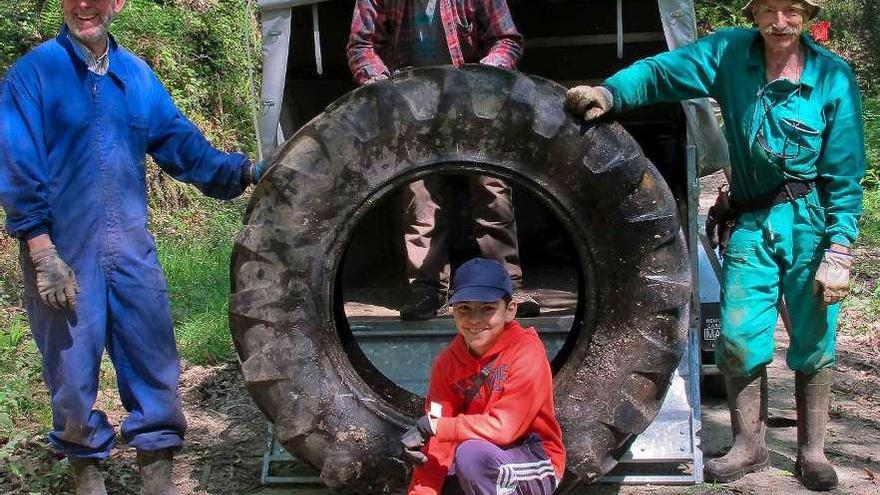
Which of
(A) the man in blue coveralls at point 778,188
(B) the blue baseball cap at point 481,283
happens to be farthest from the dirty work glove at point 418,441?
(A) the man in blue coveralls at point 778,188

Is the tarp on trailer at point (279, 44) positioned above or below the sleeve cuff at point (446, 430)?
above

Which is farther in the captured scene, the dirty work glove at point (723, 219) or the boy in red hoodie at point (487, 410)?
the dirty work glove at point (723, 219)

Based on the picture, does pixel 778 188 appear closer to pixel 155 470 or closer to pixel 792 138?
pixel 792 138

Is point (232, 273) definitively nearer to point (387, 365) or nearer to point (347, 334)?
point (347, 334)

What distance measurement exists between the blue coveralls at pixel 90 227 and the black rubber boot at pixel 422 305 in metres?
1.39

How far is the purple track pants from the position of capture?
127 inches

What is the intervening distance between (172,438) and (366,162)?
4.31 feet

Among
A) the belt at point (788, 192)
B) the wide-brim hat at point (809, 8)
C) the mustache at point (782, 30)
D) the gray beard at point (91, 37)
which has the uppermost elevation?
the gray beard at point (91, 37)

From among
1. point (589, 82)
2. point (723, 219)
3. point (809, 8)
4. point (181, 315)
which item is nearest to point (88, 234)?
point (723, 219)

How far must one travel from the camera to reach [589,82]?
22.1 feet

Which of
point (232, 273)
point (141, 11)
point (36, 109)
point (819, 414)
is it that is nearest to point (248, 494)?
point (232, 273)

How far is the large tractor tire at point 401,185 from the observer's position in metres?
3.70

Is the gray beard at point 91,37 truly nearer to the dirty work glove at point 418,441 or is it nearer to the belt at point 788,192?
the dirty work glove at point 418,441

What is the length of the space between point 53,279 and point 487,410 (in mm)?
1559
